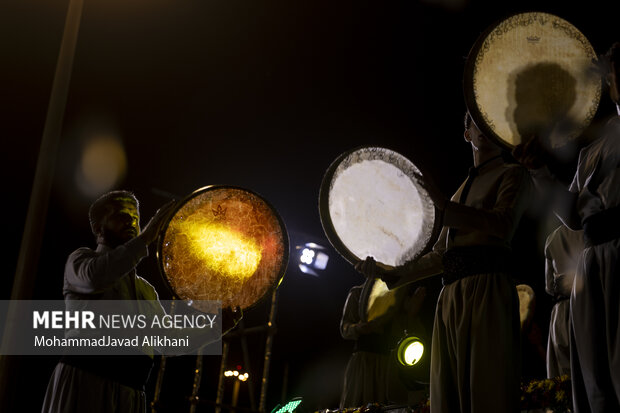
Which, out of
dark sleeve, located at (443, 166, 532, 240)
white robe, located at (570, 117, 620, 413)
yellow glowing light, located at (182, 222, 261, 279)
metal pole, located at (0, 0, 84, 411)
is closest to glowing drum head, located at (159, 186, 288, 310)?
yellow glowing light, located at (182, 222, 261, 279)

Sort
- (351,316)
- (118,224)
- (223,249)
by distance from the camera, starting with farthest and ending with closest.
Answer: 1. (351,316)
2. (118,224)
3. (223,249)

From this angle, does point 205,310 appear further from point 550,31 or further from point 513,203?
Result: point 550,31

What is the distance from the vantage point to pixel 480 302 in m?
3.02

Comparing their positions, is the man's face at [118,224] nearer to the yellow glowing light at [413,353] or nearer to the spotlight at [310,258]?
the yellow glowing light at [413,353]

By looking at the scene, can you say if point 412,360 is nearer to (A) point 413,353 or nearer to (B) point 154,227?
(A) point 413,353

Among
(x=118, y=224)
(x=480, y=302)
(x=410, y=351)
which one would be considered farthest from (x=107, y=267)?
(x=410, y=351)

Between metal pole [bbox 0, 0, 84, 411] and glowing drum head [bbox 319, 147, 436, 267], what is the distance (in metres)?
2.59

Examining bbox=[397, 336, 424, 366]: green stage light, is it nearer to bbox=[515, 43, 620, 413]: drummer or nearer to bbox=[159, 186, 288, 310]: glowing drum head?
bbox=[159, 186, 288, 310]: glowing drum head

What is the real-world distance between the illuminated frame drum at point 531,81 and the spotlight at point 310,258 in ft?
21.9

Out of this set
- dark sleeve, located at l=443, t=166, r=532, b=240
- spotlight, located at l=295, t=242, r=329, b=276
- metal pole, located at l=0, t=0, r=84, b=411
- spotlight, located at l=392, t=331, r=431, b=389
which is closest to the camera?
dark sleeve, located at l=443, t=166, r=532, b=240

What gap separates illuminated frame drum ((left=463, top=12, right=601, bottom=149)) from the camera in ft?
10.1

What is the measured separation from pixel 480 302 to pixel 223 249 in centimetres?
163

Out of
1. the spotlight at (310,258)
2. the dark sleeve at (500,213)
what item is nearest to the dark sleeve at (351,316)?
the spotlight at (310,258)

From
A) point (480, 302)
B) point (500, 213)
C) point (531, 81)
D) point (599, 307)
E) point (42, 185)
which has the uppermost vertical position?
point (42, 185)
